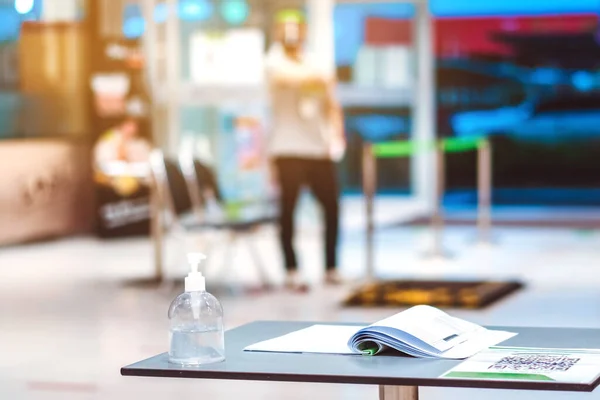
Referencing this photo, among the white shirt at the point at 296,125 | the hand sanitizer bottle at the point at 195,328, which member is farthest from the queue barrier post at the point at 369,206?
the hand sanitizer bottle at the point at 195,328

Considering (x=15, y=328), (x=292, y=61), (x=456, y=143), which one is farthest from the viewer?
(x=456, y=143)

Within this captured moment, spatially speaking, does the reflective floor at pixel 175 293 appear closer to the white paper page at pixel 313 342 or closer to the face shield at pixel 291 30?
the face shield at pixel 291 30

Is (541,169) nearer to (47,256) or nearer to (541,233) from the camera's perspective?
(541,233)

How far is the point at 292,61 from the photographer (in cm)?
759

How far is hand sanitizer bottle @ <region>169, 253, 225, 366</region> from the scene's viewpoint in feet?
7.50

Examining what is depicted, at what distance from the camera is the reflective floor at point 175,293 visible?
15.4 feet

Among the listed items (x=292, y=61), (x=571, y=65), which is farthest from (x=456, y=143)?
(x=571, y=65)

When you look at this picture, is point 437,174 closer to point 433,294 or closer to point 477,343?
point 433,294

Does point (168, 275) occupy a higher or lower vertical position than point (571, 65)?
lower

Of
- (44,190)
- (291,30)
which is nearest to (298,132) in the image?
(291,30)

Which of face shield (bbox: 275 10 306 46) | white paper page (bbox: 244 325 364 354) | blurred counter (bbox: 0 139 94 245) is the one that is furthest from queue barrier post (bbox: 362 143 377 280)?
white paper page (bbox: 244 325 364 354)

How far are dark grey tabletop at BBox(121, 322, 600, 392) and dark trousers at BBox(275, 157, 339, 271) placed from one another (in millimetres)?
5043

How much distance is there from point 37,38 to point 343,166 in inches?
130

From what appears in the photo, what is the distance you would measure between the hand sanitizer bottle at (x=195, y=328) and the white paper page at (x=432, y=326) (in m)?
0.29
